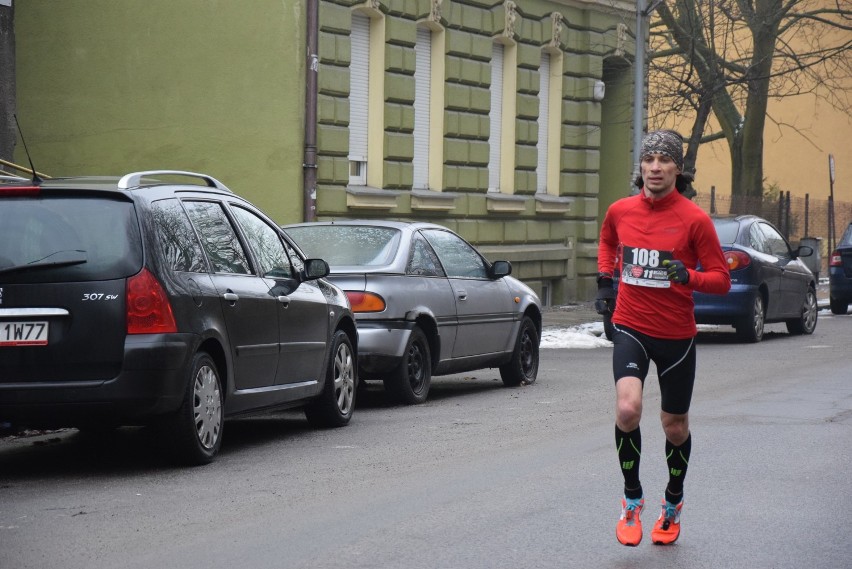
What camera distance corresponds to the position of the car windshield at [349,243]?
1230cm

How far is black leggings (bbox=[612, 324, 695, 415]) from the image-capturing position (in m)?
6.59

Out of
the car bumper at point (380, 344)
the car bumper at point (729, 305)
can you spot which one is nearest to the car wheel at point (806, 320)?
the car bumper at point (729, 305)

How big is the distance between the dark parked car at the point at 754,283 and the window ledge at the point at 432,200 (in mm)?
5072

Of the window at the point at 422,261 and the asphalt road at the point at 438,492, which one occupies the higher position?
the window at the point at 422,261

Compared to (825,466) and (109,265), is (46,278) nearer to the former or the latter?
(109,265)

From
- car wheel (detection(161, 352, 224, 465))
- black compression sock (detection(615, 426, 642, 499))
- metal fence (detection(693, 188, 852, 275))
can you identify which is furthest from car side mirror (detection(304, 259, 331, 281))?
metal fence (detection(693, 188, 852, 275))

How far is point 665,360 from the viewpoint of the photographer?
21.9 ft

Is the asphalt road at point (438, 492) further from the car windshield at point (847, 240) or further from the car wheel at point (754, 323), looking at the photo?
the car windshield at point (847, 240)

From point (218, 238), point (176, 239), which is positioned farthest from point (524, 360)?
point (176, 239)

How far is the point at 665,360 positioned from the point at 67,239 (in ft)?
11.4

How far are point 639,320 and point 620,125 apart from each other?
25601mm

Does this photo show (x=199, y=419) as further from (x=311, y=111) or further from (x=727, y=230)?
(x=311, y=111)

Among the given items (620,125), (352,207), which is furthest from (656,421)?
(620,125)

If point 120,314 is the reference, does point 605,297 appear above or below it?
above
